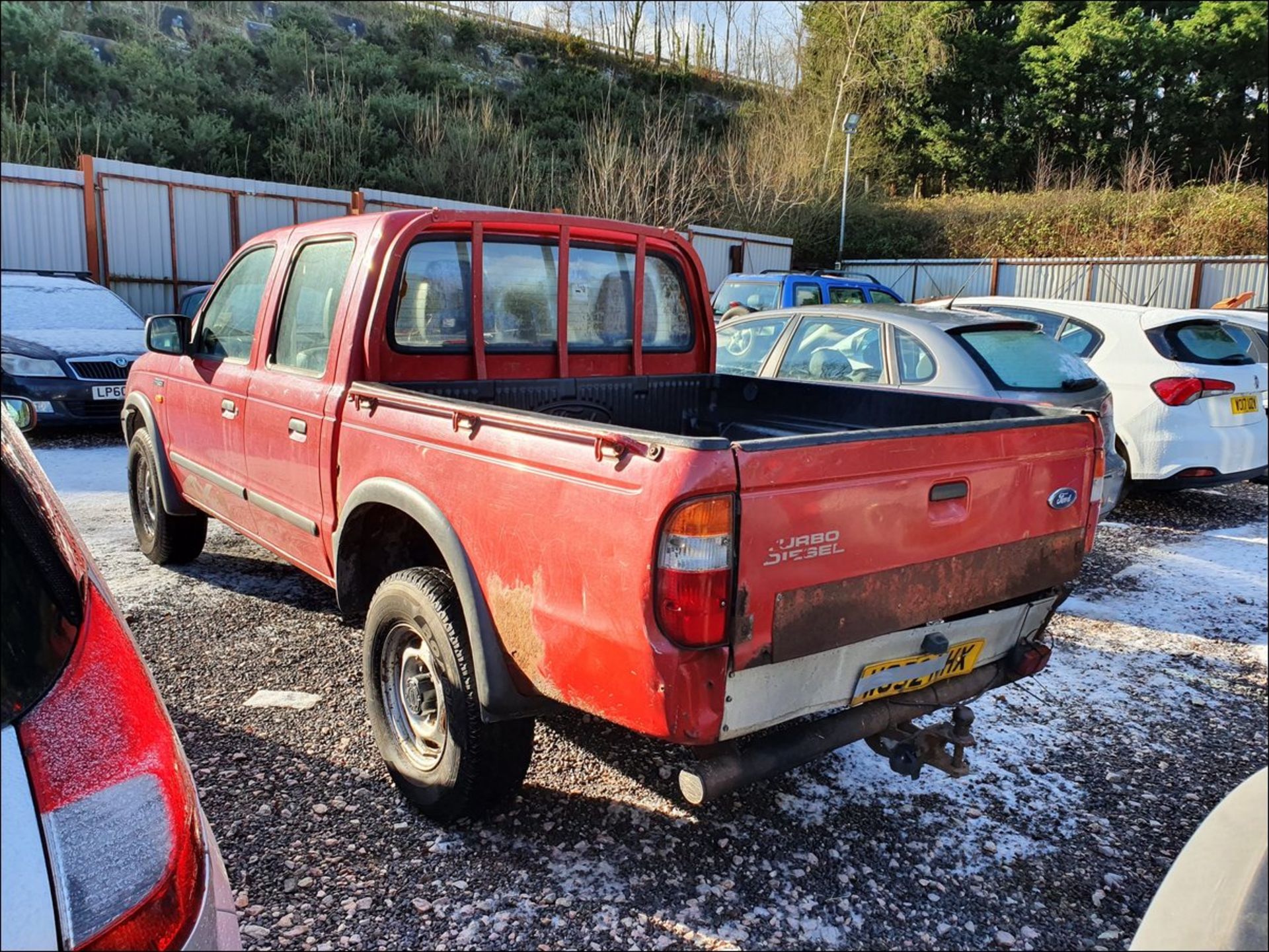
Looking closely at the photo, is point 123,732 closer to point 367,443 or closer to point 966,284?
point 367,443

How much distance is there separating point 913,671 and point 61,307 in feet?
35.5

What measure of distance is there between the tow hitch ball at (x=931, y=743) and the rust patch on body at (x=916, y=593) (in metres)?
0.39

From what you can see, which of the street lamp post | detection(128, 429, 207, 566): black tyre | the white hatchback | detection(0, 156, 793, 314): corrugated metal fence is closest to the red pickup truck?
detection(128, 429, 207, 566): black tyre

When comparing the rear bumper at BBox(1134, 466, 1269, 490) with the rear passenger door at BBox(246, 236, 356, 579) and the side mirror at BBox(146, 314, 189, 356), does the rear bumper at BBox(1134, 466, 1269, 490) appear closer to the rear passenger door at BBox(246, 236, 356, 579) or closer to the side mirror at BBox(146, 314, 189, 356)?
the rear passenger door at BBox(246, 236, 356, 579)

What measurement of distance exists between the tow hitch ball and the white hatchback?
5328 mm

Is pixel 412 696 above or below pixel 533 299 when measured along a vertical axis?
below

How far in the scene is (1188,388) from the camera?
695cm

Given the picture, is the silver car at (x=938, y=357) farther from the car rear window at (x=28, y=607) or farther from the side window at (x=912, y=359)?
the car rear window at (x=28, y=607)

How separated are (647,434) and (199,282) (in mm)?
14752

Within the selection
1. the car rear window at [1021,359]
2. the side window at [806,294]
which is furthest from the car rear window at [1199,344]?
the side window at [806,294]

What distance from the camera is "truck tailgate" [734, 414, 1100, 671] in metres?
2.18

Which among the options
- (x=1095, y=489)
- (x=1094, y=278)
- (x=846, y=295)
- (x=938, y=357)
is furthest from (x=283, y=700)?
(x=1094, y=278)

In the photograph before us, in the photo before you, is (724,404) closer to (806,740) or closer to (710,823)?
(710,823)

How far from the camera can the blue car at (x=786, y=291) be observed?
41.8 feet
